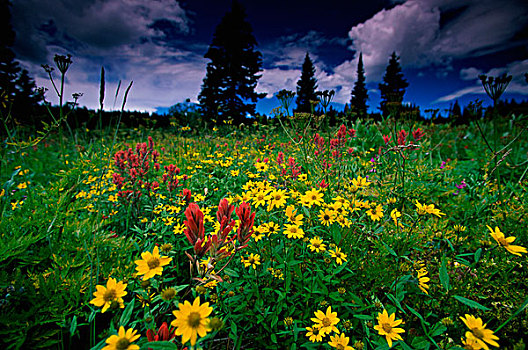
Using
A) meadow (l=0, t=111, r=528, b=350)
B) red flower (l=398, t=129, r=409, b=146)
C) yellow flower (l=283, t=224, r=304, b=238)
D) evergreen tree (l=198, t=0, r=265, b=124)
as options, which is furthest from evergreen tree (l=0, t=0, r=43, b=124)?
evergreen tree (l=198, t=0, r=265, b=124)

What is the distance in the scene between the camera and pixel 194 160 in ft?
11.6

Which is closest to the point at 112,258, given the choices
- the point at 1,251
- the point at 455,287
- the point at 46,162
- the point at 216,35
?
the point at 1,251

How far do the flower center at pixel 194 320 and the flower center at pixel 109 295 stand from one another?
1.26 ft

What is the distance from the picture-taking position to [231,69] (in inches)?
848

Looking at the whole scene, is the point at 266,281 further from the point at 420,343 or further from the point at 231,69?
the point at 231,69

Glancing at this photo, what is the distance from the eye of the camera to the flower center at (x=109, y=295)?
2.84 ft

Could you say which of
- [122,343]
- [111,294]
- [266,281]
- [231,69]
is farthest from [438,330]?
[231,69]

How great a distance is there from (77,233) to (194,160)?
223cm

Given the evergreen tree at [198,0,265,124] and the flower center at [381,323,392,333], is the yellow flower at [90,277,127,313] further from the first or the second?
the evergreen tree at [198,0,265,124]

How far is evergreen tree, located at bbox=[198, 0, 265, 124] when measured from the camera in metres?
21.8

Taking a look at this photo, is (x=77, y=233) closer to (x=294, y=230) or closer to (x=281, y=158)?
(x=294, y=230)

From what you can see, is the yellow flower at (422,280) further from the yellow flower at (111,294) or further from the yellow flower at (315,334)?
the yellow flower at (111,294)

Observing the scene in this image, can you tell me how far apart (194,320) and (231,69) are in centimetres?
2380

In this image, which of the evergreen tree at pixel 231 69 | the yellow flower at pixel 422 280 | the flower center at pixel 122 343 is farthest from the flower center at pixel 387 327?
the evergreen tree at pixel 231 69
